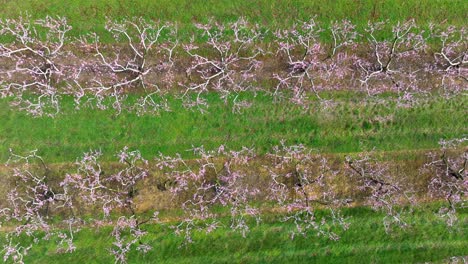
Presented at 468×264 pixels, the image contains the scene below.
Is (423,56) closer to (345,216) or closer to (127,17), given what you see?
(345,216)

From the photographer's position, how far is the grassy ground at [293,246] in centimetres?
1384

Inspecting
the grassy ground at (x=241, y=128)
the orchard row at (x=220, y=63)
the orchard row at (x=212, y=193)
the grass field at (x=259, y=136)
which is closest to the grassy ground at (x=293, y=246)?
the grass field at (x=259, y=136)

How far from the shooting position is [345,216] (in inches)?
565

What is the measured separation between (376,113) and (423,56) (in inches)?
97.1

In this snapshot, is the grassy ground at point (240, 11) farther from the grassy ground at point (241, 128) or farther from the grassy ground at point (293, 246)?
the grassy ground at point (293, 246)

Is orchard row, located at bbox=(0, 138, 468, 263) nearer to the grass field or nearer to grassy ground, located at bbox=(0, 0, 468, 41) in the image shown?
the grass field

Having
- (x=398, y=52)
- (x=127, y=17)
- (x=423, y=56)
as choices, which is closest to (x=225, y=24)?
(x=127, y=17)

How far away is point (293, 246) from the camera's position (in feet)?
46.3

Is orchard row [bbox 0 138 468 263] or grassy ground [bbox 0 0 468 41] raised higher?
grassy ground [bbox 0 0 468 41]

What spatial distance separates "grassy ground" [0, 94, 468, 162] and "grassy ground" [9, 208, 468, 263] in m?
2.49

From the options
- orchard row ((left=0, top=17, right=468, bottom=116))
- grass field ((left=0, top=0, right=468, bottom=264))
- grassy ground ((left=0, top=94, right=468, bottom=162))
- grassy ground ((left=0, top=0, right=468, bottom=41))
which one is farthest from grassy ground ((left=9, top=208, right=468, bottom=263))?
grassy ground ((left=0, top=0, right=468, bottom=41))

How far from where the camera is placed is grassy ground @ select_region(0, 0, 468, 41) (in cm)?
1384

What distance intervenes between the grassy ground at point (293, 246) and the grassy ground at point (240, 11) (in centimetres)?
646

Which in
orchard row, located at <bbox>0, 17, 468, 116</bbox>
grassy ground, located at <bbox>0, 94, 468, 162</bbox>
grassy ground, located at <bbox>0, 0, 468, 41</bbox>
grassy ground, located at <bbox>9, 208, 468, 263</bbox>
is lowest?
grassy ground, located at <bbox>9, 208, 468, 263</bbox>
